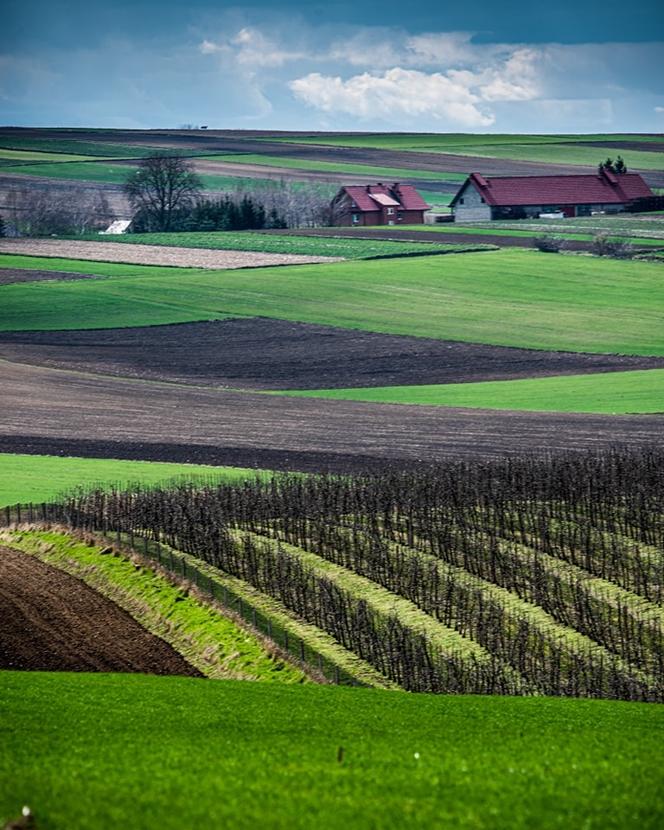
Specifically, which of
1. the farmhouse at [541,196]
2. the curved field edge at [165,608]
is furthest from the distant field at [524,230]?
the curved field edge at [165,608]

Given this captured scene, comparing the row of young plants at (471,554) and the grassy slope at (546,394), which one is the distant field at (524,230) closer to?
the grassy slope at (546,394)

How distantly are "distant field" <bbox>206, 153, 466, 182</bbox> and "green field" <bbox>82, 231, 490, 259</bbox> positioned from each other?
56.1 metres

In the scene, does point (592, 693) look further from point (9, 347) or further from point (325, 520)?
point (9, 347)

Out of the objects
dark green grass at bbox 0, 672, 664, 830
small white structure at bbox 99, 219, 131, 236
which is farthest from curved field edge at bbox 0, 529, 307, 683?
small white structure at bbox 99, 219, 131, 236

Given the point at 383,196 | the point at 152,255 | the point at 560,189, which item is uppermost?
the point at 560,189

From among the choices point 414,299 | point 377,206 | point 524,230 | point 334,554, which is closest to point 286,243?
point 524,230

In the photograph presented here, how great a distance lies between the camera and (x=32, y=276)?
4026 inches

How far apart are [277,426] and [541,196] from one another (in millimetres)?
90320

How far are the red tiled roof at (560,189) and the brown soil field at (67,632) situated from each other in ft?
366

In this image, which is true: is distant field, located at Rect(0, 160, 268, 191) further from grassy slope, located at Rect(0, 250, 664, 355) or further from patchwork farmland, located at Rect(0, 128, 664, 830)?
patchwork farmland, located at Rect(0, 128, 664, 830)

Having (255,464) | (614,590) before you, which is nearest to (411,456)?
(255,464)

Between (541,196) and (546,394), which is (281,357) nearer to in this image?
(546,394)

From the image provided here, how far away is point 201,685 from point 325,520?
47.8ft

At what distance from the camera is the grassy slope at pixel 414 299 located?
277ft
